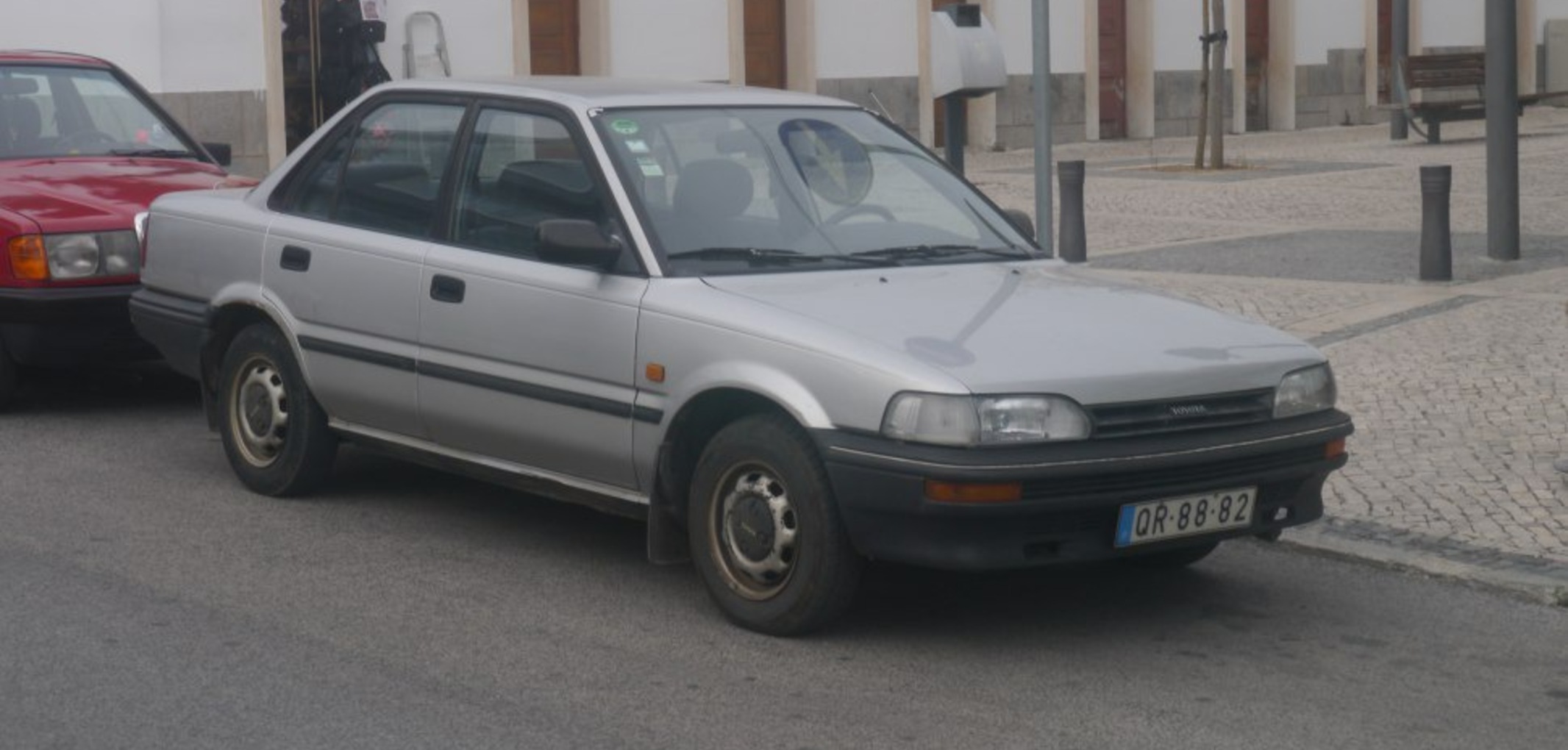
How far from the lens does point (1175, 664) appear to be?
6234 millimetres

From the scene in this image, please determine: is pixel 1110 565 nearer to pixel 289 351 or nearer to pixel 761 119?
pixel 761 119

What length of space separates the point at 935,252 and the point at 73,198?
4602 mm

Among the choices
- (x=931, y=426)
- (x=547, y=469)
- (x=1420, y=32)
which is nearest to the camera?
(x=931, y=426)

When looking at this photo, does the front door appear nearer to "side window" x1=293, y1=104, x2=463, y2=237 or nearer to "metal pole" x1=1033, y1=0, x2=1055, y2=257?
"side window" x1=293, y1=104, x2=463, y2=237

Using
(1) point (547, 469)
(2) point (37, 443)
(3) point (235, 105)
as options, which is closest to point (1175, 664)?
(1) point (547, 469)

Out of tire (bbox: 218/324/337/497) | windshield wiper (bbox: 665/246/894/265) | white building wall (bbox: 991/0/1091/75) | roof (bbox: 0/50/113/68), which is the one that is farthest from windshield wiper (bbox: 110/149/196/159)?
white building wall (bbox: 991/0/1091/75)

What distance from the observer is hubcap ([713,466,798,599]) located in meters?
6.32

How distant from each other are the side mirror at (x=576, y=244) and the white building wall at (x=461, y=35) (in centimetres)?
1721

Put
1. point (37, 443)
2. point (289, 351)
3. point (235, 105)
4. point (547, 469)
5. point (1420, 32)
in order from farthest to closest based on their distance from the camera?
point (1420, 32) → point (235, 105) → point (37, 443) → point (289, 351) → point (547, 469)

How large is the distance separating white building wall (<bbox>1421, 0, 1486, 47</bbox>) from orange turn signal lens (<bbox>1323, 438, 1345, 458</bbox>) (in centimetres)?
2968

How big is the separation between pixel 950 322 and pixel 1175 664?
111 cm

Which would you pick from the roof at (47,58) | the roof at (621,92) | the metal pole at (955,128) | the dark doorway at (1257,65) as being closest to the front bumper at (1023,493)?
the roof at (621,92)

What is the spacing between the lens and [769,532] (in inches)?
250

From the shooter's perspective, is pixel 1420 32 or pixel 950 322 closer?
pixel 950 322
